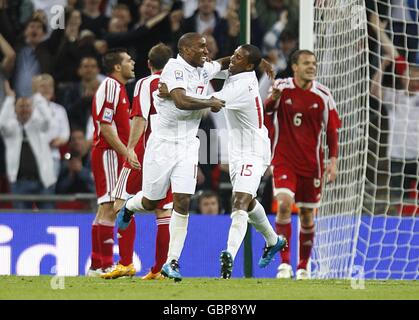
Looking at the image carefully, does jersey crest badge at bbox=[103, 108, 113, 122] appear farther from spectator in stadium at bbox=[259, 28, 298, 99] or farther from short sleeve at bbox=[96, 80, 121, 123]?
spectator in stadium at bbox=[259, 28, 298, 99]

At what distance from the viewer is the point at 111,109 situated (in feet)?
37.4

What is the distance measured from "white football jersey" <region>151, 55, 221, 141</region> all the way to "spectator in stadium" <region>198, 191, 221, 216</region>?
3.97 metres

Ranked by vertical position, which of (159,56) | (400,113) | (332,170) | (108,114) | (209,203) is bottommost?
(209,203)

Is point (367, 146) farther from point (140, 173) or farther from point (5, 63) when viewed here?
point (5, 63)

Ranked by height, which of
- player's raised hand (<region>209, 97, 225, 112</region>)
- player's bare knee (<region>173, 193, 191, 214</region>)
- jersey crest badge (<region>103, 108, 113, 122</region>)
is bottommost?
player's bare knee (<region>173, 193, 191, 214</region>)

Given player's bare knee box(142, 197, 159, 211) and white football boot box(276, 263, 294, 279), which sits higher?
Answer: player's bare knee box(142, 197, 159, 211)

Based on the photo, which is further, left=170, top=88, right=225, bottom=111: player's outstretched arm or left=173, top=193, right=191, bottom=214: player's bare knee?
left=173, top=193, right=191, bottom=214: player's bare knee

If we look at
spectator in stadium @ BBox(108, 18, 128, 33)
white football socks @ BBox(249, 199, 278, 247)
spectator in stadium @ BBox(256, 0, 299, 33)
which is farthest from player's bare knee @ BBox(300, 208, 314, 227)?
spectator in stadium @ BBox(108, 18, 128, 33)

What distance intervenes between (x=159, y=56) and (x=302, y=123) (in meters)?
1.96

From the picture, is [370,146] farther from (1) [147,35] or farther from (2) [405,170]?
(1) [147,35]

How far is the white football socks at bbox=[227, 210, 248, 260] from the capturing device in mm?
9955

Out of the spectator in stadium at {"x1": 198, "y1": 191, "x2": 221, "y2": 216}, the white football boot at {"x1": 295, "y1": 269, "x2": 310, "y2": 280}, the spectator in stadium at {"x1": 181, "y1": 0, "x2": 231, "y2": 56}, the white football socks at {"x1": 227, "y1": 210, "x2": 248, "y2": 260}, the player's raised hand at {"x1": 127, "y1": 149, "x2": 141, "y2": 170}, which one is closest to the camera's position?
the white football socks at {"x1": 227, "y1": 210, "x2": 248, "y2": 260}

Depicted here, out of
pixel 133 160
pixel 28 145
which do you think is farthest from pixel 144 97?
pixel 28 145

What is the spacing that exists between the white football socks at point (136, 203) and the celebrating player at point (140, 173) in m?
0.46
